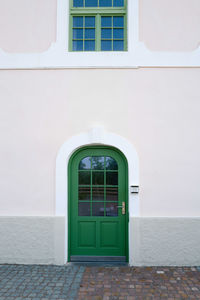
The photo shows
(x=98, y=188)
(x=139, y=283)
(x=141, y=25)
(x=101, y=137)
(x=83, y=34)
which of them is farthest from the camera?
(x=83, y=34)

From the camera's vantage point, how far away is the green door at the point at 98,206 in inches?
184

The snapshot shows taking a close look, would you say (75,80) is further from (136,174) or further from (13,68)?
(136,174)

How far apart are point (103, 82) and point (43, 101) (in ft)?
4.31

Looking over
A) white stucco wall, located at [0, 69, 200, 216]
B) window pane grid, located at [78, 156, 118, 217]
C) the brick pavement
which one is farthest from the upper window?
the brick pavement

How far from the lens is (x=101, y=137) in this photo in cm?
451

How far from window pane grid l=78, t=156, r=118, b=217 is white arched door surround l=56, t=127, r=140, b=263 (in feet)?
1.20

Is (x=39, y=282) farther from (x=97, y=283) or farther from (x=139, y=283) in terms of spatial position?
(x=139, y=283)

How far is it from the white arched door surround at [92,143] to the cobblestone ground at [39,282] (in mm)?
491

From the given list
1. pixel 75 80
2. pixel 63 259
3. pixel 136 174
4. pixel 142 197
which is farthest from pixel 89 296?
pixel 75 80

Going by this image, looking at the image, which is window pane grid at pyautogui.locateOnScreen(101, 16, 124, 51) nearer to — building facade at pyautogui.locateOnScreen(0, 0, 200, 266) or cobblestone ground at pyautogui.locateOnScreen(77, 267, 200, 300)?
building facade at pyautogui.locateOnScreen(0, 0, 200, 266)

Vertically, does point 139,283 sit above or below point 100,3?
below

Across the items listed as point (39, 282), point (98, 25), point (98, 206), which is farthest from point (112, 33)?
point (39, 282)

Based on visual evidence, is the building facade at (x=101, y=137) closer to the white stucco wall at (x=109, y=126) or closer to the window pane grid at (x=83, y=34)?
the white stucco wall at (x=109, y=126)

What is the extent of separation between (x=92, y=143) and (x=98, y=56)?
1.81 meters
